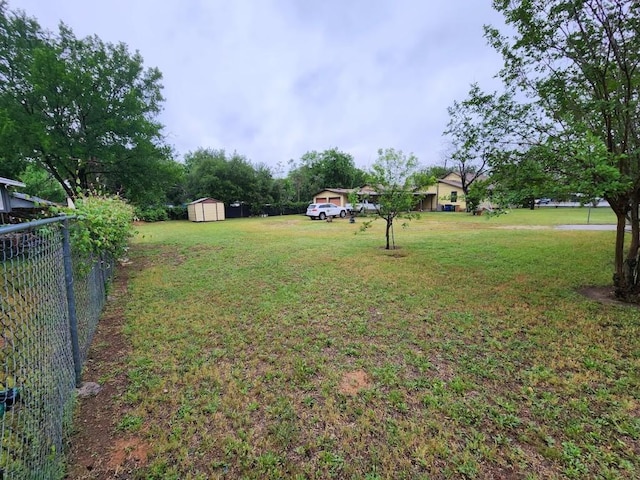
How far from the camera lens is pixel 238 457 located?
1926 millimetres

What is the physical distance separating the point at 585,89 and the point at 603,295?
3.30 meters

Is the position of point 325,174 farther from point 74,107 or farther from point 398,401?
point 398,401

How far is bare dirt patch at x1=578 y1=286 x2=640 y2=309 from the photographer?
4.47 metres

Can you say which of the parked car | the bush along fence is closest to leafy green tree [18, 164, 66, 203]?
the parked car

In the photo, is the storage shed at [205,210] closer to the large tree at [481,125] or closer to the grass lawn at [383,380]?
the grass lawn at [383,380]

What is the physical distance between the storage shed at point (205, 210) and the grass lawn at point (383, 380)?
62.8 ft

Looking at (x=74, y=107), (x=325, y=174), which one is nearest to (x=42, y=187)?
(x=74, y=107)

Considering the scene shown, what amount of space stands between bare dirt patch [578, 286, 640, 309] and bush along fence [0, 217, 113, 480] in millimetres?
6647

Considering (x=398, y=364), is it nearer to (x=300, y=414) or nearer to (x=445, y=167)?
(x=300, y=414)

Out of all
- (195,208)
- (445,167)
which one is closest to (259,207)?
(195,208)

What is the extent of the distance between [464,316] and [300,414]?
2.90 metres

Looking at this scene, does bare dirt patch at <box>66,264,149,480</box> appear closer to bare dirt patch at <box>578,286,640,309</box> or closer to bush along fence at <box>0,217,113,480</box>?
bush along fence at <box>0,217,113,480</box>

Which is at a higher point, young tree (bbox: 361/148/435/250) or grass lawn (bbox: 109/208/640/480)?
young tree (bbox: 361/148/435/250)

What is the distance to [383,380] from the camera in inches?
107
